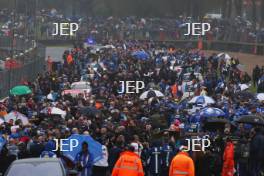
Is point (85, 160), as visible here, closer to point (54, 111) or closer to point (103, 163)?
point (103, 163)

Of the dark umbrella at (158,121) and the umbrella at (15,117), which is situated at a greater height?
the dark umbrella at (158,121)

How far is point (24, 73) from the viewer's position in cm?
5247

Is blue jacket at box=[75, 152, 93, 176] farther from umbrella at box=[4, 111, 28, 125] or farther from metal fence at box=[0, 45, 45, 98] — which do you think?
metal fence at box=[0, 45, 45, 98]

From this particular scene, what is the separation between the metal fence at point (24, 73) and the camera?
46844 mm

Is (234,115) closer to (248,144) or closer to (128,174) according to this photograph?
(248,144)

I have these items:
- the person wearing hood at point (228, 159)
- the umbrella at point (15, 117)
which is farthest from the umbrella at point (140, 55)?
the person wearing hood at point (228, 159)

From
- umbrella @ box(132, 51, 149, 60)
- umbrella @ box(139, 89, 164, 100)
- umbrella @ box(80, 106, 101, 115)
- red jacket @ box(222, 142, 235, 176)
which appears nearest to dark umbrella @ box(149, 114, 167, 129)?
umbrella @ box(80, 106, 101, 115)

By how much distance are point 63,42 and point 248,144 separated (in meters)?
58.6

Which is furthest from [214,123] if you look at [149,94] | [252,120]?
[149,94]

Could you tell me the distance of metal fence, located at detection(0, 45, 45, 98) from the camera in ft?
154

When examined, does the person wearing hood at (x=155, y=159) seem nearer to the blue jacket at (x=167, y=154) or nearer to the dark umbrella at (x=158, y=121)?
the blue jacket at (x=167, y=154)

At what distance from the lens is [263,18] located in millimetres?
90125

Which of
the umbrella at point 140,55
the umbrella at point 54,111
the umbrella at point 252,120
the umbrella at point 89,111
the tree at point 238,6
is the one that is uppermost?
the tree at point 238,6

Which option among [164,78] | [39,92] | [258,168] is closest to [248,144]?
[258,168]
